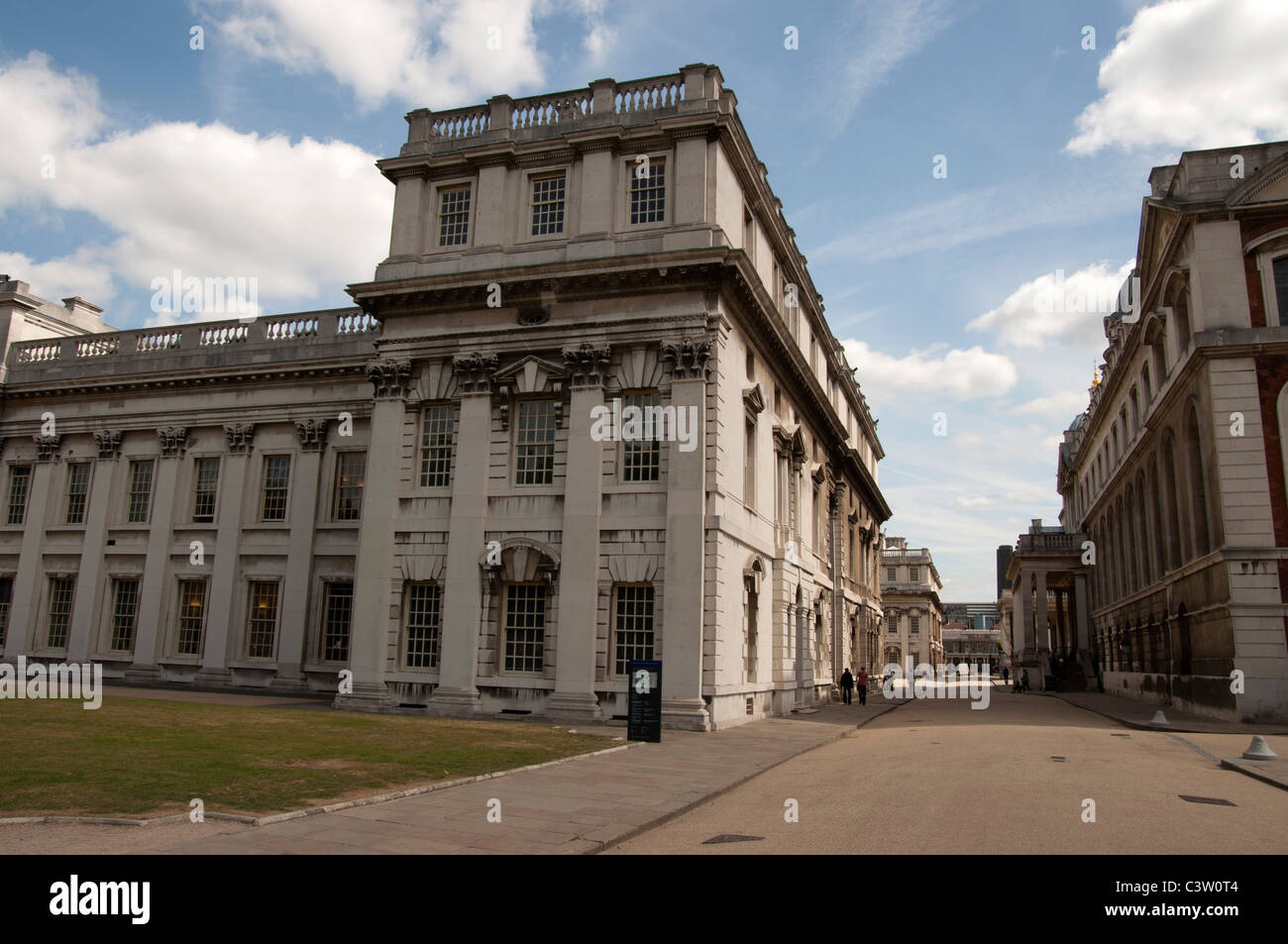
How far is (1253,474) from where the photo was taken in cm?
2845

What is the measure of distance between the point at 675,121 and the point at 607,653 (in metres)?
15.6

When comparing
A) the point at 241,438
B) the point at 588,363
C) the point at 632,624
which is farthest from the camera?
the point at 241,438

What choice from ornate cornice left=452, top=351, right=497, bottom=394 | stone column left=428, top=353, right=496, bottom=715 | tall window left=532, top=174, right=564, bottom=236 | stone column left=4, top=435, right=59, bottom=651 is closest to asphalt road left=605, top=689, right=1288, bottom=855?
stone column left=428, top=353, right=496, bottom=715

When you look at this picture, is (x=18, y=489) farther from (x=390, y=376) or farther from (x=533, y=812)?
(x=533, y=812)

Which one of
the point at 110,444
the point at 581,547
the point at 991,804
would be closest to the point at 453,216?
the point at 581,547

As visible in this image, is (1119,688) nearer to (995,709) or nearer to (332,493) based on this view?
(995,709)

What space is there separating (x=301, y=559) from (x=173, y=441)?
26.9ft

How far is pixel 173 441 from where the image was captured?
36.9 meters

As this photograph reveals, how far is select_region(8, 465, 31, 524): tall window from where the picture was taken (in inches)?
1564

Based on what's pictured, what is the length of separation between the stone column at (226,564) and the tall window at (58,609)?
23.8 ft

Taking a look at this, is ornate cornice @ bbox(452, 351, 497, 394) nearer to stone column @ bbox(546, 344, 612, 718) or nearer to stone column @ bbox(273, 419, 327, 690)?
stone column @ bbox(546, 344, 612, 718)

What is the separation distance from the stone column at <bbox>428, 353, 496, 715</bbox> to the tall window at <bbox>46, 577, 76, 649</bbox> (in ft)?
69.9

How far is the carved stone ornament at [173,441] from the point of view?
121 feet

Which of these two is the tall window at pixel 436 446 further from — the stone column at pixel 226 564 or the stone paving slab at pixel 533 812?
the stone paving slab at pixel 533 812
